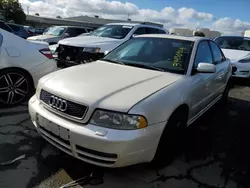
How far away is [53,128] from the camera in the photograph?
2.60 m

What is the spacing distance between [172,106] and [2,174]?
1921 millimetres

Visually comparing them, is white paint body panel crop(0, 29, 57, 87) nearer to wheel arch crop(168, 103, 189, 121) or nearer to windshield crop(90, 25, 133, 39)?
wheel arch crop(168, 103, 189, 121)

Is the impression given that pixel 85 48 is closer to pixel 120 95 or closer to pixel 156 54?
pixel 156 54

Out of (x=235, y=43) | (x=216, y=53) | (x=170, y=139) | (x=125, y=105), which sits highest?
(x=216, y=53)

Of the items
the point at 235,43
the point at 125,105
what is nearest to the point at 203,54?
the point at 125,105

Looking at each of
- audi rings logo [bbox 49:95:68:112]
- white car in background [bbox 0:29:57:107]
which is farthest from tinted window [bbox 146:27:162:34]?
audi rings logo [bbox 49:95:68:112]

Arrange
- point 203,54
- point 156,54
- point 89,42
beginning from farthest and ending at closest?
point 89,42 → point 203,54 → point 156,54

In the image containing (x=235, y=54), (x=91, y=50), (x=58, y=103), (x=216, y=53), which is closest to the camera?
(x=58, y=103)

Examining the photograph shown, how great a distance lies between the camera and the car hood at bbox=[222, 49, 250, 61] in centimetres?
802

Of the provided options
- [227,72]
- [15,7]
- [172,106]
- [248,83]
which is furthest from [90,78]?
[15,7]

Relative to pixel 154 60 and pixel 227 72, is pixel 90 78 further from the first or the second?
pixel 227 72

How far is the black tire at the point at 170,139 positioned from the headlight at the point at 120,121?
43cm

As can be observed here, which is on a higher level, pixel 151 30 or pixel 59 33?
pixel 151 30

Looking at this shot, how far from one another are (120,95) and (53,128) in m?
0.78
